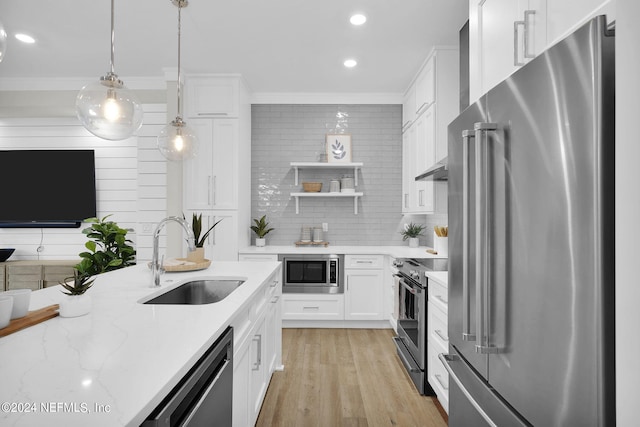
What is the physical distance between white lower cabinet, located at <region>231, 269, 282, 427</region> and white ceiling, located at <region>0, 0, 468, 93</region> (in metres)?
2.08

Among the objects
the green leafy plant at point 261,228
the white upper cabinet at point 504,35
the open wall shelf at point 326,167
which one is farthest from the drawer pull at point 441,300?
the green leafy plant at point 261,228

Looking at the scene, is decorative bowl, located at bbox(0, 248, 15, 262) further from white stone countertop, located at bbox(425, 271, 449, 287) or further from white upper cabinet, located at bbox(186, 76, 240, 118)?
white stone countertop, located at bbox(425, 271, 449, 287)

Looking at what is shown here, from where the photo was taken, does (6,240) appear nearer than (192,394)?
No

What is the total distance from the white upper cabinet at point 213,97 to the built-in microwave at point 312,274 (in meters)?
1.79

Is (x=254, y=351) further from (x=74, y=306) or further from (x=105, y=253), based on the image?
(x=105, y=253)

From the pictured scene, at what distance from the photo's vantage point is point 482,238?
117cm

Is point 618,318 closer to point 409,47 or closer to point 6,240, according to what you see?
point 409,47

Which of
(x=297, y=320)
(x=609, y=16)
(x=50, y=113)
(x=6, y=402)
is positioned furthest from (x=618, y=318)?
(x=50, y=113)

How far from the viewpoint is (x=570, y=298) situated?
84 centimetres

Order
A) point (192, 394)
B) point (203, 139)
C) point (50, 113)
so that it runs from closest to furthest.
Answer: point (192, 394)
point (203, 139)
point (50, 113)

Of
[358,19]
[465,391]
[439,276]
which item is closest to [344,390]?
[439,276]

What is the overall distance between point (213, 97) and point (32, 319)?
315cm

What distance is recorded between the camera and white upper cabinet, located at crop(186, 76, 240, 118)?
383cm

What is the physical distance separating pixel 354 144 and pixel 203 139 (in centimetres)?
188
